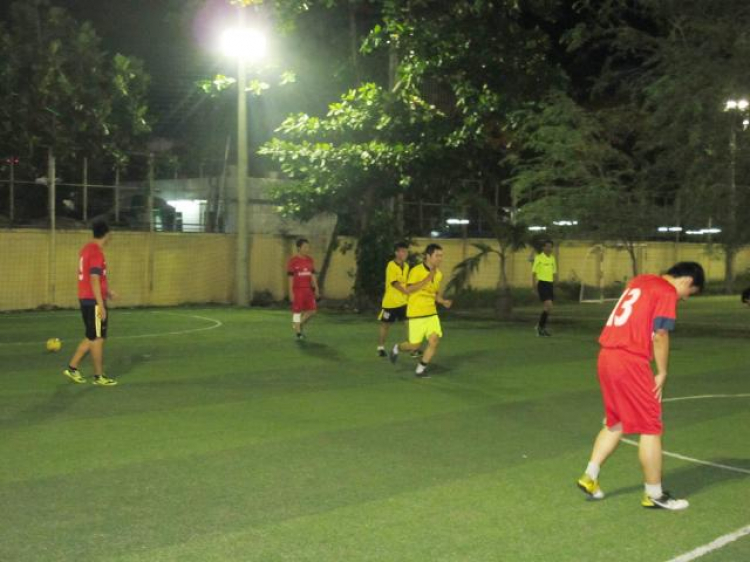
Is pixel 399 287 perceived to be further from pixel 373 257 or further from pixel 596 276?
pixel 596 276

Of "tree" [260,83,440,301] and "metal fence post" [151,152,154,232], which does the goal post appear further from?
"metal fence post" [151,152,154,232]

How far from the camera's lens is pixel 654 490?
7.38 m

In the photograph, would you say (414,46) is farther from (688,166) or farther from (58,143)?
(58,143)

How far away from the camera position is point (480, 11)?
26.4 metres

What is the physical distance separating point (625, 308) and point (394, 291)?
9.59 m

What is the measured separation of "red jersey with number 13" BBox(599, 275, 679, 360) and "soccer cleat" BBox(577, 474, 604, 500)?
1.03m

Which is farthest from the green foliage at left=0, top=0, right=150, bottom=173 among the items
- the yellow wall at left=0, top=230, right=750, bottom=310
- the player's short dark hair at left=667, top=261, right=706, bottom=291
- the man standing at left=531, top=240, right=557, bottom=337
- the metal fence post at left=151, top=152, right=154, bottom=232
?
the player's short dark hair at left=667, top=261, right=706, bottom=291

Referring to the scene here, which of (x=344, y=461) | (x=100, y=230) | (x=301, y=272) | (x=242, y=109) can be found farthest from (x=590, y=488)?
(x=242, y=109)

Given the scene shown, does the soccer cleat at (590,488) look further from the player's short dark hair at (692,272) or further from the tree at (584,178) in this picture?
the tree at (584,178)

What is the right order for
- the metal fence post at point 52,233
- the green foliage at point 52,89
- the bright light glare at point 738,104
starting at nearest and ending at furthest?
the bright light glare at point 738,104 < the metal fence post at point 52,233 < the green foliage at point 52,89

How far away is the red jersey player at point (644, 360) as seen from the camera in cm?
732

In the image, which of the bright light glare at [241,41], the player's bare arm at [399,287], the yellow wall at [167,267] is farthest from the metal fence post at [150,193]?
the player's bare arm at [399,287]

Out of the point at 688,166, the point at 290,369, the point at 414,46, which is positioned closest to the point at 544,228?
the point at 688,166

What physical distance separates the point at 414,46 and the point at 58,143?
11805 mm
